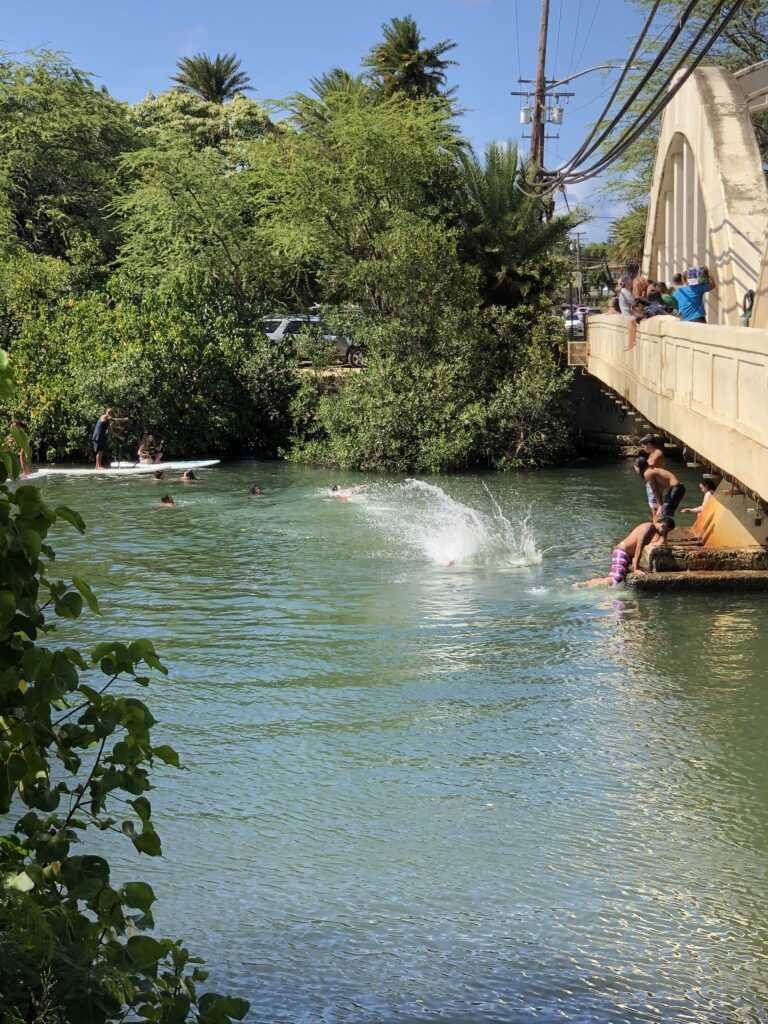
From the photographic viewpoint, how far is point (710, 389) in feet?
43.8

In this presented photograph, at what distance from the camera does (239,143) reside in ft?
146

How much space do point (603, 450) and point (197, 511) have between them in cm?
1469

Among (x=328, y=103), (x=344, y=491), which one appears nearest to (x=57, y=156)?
(x=328, y=103)

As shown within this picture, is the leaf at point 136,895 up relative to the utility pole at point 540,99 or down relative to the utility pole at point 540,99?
down

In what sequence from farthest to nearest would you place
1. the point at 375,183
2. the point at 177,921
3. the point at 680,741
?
the point at 375,183
the point at 680,741
the point at 177,921

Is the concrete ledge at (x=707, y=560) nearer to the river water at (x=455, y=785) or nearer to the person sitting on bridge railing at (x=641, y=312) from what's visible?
the river water at (x=455, y=785)

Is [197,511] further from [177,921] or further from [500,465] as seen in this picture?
[177,921]

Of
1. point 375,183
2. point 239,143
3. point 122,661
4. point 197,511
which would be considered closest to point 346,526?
point 197,511

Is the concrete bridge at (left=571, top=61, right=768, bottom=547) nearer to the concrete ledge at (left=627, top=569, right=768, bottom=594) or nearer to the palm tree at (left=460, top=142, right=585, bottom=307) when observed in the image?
the concrete ledge at (left=627, top=569, right=768, bottom=594)

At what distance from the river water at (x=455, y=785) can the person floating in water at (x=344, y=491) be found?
683 centimetres

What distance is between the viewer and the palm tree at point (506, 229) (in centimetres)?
3575

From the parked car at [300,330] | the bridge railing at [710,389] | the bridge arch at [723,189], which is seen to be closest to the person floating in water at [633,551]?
the bridge railing at [710,389]

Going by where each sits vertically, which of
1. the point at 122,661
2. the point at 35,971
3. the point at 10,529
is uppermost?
the point at 10,529

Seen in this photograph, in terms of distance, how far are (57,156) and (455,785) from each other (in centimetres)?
4055
